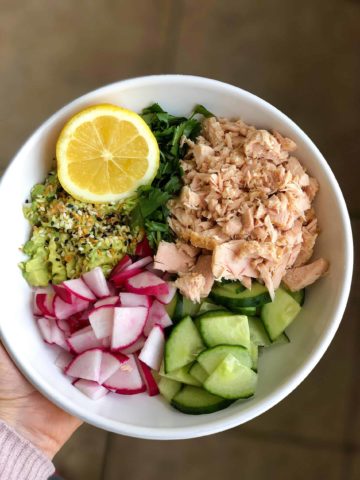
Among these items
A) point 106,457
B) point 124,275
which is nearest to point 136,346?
point 124,275

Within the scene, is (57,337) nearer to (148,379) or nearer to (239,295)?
(148,379)

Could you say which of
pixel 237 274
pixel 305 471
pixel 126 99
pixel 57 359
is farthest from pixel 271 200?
pixel 305 471

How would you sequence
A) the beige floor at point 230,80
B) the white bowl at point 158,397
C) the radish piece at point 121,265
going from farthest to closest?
the beige floor at point 230,80 < the radish piece at point 121,265 < the white bowl at point 158,397

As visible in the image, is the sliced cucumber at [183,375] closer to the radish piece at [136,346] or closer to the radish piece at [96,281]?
the radish piece at [136,346]

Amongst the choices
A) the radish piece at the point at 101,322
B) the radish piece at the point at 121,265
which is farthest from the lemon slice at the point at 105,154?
the radish piece at the point at 101,322

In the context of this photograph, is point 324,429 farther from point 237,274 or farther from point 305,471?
point 237,274
